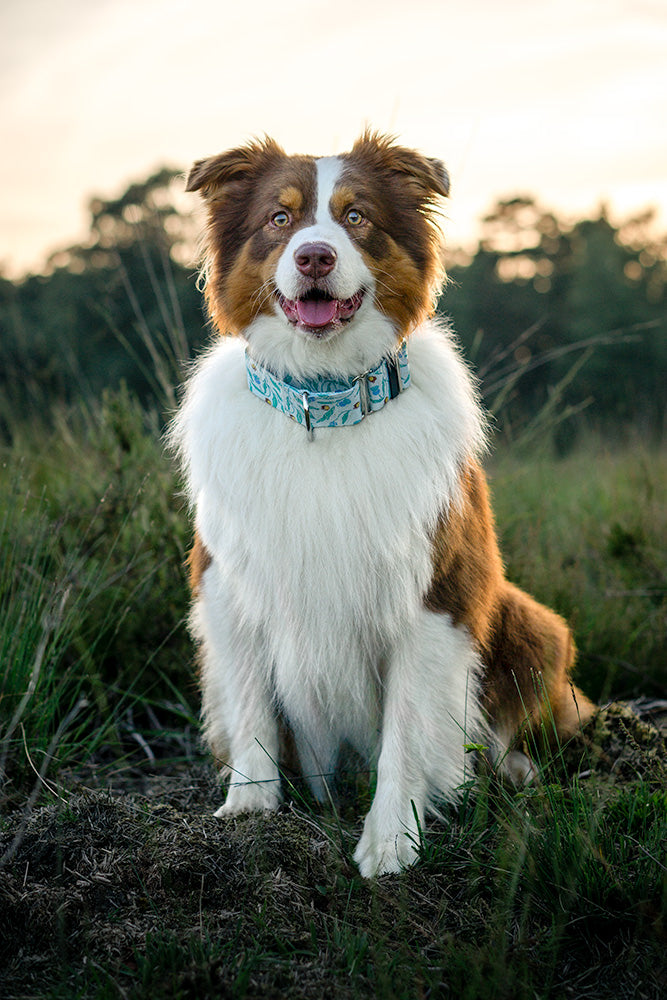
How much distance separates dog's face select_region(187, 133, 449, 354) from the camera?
2633 mm

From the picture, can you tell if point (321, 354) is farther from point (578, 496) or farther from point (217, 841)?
point (578, 496)

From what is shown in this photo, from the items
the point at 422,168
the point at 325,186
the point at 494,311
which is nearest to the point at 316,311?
the point at 325,186

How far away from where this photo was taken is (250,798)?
2824 millimetres

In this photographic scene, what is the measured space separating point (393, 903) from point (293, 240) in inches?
77.5

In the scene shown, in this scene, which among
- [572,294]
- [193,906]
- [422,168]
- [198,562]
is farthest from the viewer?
[572,294]

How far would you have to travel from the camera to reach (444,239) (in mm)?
3059

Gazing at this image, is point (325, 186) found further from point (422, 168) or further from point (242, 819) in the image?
point (242, 819)

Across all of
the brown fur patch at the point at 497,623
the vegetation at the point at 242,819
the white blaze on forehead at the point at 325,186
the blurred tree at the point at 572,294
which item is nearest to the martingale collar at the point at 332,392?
the brown fur patch at the point at 497,623

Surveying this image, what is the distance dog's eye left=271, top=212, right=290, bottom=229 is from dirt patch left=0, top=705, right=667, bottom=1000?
1.93m

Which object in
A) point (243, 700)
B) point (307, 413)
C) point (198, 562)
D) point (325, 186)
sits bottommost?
point (243, 700)

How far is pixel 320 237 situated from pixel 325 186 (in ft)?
0.92

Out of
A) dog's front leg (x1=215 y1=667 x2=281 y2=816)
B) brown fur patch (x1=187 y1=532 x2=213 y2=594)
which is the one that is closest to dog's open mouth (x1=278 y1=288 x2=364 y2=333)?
brown fur patch (x1=187 y1=532 x2=213 y2=594)

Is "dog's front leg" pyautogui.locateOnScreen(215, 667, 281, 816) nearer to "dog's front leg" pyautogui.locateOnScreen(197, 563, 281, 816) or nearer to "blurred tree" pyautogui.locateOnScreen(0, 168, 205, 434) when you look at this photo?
"dog's front leg" pyautogui.locateOnScreen(197, 563, 281, 816)

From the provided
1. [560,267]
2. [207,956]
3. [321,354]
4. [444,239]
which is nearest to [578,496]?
[444,239]
